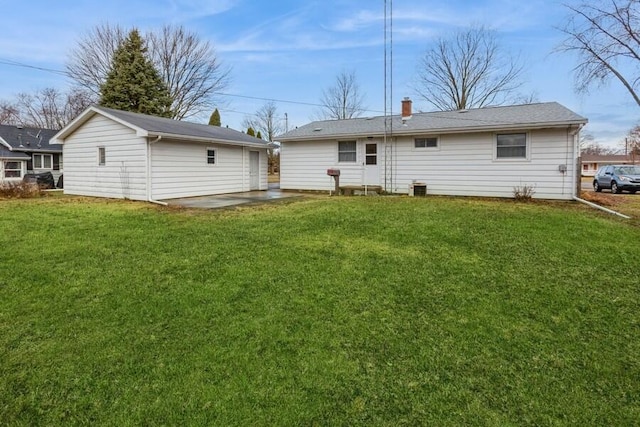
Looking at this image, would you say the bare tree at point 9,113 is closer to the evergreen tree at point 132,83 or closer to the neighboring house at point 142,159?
the evergreen tree at point 132,83

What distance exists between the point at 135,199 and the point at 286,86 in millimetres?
21816

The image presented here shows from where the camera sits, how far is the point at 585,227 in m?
7.15

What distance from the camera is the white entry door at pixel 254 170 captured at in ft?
56.4

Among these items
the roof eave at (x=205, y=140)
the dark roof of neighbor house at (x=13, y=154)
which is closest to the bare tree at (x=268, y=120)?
the dark roof of neighbor house at (x=13, y=154)

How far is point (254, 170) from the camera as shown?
1747 cm

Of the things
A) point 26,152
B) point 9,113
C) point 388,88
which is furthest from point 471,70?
point 9,113

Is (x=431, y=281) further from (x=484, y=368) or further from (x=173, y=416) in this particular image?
(x=173, y=416)

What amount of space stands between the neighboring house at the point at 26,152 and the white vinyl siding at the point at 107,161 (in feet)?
36.5

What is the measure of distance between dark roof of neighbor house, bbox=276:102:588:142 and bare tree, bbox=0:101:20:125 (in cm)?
3866

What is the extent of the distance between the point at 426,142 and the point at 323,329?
37.9ft

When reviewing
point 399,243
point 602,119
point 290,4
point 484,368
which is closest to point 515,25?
point 290,4

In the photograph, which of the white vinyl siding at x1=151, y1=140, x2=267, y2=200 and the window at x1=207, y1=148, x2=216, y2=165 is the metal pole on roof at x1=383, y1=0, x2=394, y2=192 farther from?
the window at x1=207, y1=148, x2=216, y2=165

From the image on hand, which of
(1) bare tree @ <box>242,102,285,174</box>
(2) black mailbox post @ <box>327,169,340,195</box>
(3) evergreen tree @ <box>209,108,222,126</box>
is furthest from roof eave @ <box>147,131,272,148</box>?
Answer: (1) bare tree @ <box>242,102,285,174</box>

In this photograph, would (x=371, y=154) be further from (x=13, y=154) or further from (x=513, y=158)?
(x=13, y=154)
